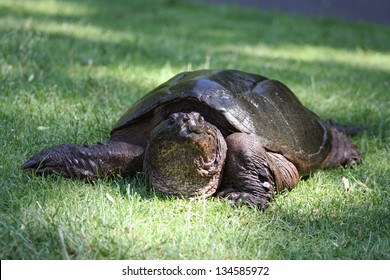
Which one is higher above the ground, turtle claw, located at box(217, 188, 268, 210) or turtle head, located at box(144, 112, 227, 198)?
turtle head, located at box(144, 112, 227, 198)

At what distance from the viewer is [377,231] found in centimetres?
223

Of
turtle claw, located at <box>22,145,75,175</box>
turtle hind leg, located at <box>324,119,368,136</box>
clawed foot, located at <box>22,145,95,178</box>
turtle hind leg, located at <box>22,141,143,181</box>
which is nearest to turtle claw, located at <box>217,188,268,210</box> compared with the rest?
turtle hind leg, located at <box>22,141,143,181</box>

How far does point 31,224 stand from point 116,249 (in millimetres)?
321

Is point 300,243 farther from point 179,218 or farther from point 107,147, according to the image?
point 107,147

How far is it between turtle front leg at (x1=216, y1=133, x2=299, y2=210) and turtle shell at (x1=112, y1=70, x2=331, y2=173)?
→ 8 cm

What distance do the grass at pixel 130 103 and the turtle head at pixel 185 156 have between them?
0.07 metres

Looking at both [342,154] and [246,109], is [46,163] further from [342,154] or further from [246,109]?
[342,154]

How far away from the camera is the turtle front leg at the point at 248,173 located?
244 centimetres

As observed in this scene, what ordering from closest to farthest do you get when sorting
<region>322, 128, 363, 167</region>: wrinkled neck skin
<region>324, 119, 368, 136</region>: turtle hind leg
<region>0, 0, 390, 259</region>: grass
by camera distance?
<region>0, 0, 390, 259</region>: grass < <region>322, 128, 363, 167</region>: wrinkled neck skin < <region>324, 119, 368, 136</region>: turtle hind leg

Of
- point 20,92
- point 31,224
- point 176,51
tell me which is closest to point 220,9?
point 176,51

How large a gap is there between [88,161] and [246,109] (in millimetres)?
737

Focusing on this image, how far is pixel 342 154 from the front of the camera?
306 centimetres

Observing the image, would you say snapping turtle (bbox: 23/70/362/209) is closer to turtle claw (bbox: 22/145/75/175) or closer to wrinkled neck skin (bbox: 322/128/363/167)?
turtle claw (bbox: 22/145/75/175)

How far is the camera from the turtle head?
2326 millimetres
